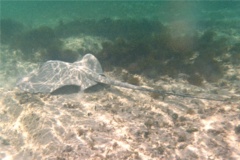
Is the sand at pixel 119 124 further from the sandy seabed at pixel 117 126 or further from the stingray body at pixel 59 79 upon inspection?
the stingray body at pixel 59 79

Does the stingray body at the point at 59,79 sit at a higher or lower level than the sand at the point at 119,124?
higher

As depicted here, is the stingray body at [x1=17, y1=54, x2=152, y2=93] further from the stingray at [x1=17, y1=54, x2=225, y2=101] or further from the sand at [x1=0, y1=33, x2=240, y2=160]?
the sand at [x1=0, y1=33, x2=240, y2=160]

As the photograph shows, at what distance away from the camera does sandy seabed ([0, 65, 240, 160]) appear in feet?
18.1

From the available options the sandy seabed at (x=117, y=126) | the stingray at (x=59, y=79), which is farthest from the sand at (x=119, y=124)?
the stingray at (x=59, y=79)

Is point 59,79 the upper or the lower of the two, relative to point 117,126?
upper

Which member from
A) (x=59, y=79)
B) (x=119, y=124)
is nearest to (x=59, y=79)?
(x=59, y=79)

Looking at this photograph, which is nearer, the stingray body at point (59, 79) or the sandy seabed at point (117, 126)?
the sandy seabed at point (117, 126)

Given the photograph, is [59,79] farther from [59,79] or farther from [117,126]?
[117,126]

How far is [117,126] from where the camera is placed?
6.45 m

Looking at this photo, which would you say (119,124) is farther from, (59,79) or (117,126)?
(59,79)

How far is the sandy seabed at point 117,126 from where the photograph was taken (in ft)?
18.1

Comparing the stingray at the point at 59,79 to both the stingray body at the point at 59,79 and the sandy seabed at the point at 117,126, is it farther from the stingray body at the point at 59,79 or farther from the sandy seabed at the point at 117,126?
the sandy seabed at the point at 117,126

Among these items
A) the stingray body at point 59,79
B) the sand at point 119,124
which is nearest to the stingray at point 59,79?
the stingray body at point 59,79

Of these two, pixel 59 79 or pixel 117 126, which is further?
pixel 59 79
